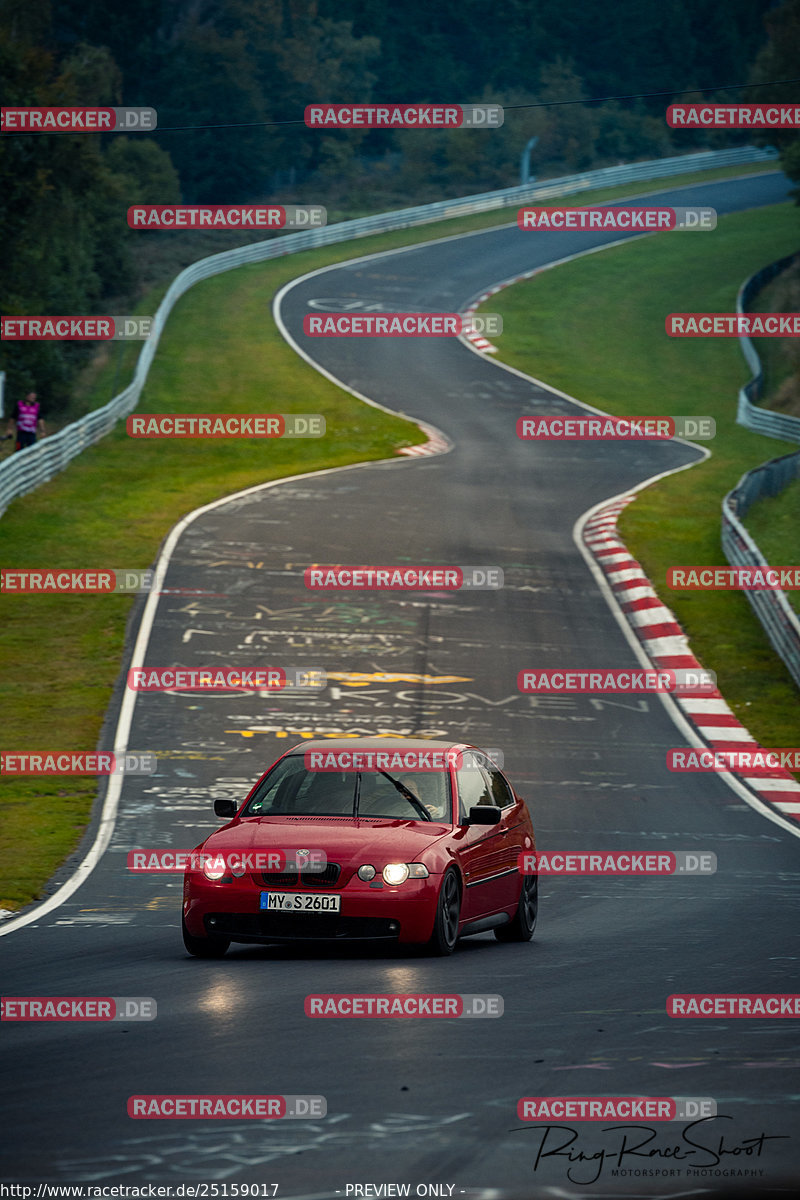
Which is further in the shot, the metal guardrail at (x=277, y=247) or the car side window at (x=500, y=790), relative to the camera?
the metal guardrail at (x=277, y=247)

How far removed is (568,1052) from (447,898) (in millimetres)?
2981

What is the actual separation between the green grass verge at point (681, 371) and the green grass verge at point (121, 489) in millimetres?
8956

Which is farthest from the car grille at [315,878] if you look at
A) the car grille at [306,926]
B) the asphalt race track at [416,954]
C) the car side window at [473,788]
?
the car side window at [473,788]

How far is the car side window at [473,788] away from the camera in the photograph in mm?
11703

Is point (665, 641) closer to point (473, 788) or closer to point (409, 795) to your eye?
point (473, 788)

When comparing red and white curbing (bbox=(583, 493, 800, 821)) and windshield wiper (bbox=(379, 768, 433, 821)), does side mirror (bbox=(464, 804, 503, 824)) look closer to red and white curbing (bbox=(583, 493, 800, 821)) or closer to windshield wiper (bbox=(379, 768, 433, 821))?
windshield wiper (bbox=(379, 768, 433, 821))

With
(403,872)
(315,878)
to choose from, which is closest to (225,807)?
(315,878)

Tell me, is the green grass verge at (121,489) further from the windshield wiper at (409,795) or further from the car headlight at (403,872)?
the car headlight at (403,872)

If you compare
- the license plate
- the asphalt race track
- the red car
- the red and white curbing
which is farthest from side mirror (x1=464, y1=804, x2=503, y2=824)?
the red and white curbing

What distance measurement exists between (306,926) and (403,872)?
690 mm

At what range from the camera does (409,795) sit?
37.4ft

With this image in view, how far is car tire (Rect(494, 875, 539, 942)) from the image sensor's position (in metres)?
11.9

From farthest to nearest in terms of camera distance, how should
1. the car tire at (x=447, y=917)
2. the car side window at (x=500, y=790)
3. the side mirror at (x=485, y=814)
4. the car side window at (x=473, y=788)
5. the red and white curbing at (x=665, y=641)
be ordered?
the red and white curbing at (x=665, y=641), the car side window at (x=500, y=790), the car side window at (x=473, y=788), the side mirror at (x=485, y=814), the car tire at (x=447, y=917)

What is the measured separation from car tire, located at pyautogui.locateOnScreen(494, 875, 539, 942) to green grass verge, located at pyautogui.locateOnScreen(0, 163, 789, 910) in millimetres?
4060
